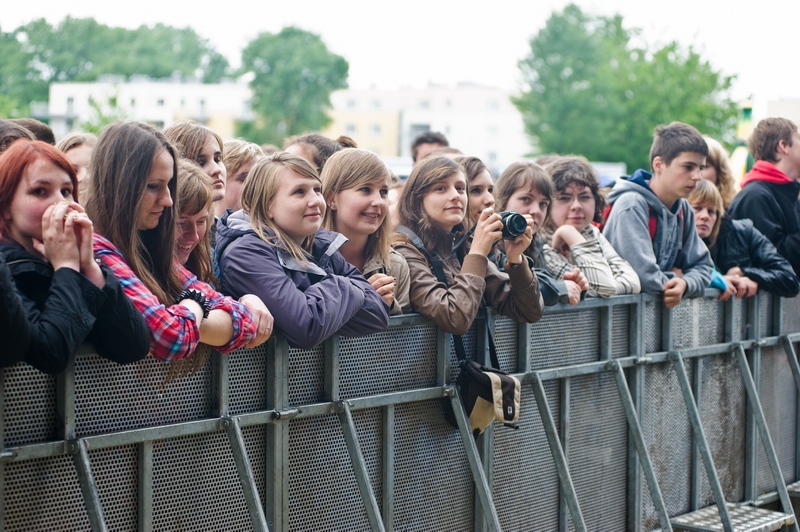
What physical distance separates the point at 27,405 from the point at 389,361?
1809mm

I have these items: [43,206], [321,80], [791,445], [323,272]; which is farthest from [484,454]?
[321,80]

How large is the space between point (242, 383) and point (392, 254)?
4.11 ft

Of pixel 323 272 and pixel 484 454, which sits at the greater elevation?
pixel 323 272

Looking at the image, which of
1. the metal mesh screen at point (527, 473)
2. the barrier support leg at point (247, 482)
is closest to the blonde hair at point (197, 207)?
the barrier support leg at point (247, 482)

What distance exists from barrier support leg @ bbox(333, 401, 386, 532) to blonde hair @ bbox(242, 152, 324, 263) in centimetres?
66

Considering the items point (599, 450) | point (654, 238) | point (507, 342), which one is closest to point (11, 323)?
point (507, 342)

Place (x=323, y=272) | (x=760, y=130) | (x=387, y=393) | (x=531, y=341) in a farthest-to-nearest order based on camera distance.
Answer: (x=760, y=130) < (x=531, y=341) < (x=387, y=393) < (x=323, y=272)

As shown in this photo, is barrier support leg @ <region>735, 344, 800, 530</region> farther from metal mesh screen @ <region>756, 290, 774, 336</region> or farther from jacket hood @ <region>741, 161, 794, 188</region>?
jacket hood @ <region>741, 161, 794, 188</region>

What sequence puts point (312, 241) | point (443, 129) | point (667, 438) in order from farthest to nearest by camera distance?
point (443, 129), point (667, 438), point (312, 241)

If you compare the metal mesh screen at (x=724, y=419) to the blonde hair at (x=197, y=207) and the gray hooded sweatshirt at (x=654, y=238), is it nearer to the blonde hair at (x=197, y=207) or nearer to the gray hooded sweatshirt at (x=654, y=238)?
the gray hooded sweatshirt at (x=654, y=238)

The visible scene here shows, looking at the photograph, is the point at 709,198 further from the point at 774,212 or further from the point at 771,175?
the point at 771,175

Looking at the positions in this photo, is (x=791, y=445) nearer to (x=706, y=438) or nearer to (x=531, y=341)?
(x=706, y=438)

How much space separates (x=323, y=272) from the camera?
15.0ft

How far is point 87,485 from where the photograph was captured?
11.8 ft
